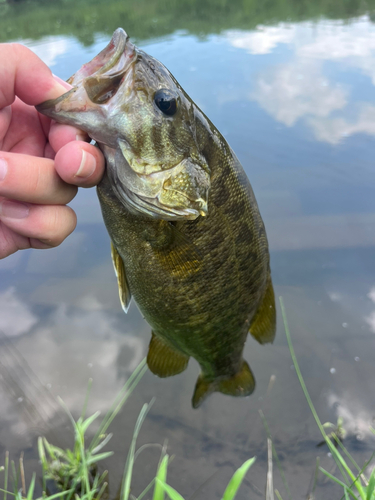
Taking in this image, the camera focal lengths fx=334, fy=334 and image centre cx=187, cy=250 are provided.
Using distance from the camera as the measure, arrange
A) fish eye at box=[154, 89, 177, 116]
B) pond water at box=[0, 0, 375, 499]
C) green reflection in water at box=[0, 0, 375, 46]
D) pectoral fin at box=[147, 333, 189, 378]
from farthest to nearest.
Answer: green reflection in water at box=[0, 0, 375, 46] → pond water at box=[0, 0, 375, 499] → pectoral fin at box=[147, 333, 189, 378] → fish eye at box=[154, 89, 177, 116]

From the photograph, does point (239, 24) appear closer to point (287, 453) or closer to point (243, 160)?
point (243, 160)

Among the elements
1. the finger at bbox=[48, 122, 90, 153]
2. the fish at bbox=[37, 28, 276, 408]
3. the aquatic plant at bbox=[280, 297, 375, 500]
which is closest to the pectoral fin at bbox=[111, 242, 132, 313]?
the fish at bbox=[37, 28, 276, 408]

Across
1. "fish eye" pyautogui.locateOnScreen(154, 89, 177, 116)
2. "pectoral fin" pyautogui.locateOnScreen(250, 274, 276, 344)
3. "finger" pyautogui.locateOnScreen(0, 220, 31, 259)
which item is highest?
"fish eye" pyautogui.locateOnScreen(154, 89, 177, 116)

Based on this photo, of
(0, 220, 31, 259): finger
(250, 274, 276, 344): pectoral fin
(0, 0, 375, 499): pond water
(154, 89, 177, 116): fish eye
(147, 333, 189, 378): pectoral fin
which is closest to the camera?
(154, 89, 177, 116): fish eye

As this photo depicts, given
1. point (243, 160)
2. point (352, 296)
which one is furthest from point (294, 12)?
point (352, 296)

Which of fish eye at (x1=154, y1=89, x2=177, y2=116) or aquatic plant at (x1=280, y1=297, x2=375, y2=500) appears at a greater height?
fish eye at (x1=154, y1=89, x2=177, y2=116)

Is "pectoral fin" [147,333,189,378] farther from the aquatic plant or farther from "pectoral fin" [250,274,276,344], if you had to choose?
the aquatic plant

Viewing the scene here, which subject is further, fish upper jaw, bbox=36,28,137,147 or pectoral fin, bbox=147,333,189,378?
pectoral fin, bbox=147,333,189,378
